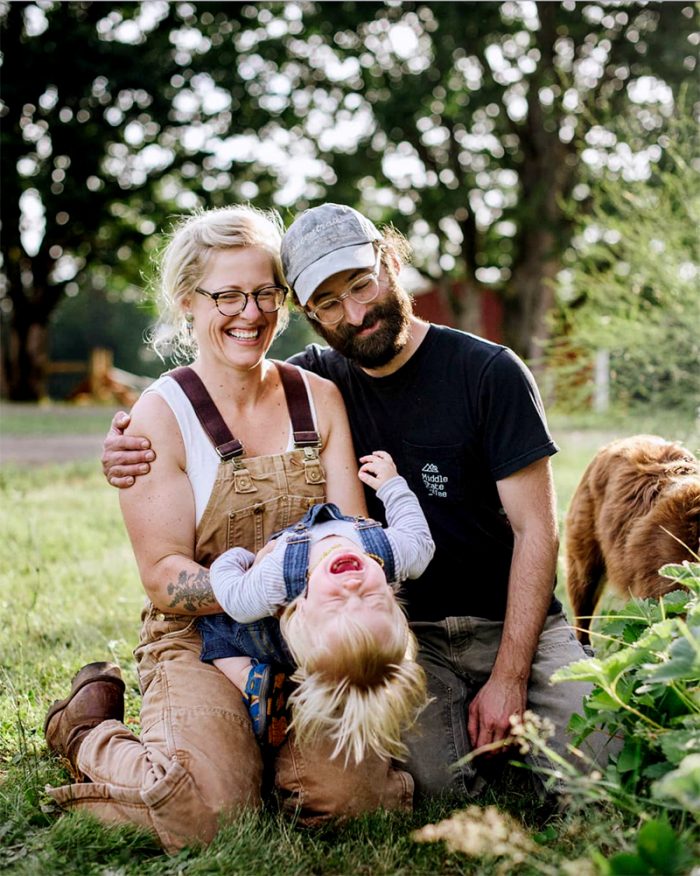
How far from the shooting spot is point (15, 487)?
8531 mm

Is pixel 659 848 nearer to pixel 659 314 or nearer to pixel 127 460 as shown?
pixel 127 460

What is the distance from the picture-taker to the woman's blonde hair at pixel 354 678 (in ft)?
8.46

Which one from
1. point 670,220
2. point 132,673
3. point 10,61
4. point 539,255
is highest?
point 10,61

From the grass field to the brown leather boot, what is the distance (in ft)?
0.32

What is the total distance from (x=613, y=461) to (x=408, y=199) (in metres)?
17.0

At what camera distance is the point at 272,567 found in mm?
2848

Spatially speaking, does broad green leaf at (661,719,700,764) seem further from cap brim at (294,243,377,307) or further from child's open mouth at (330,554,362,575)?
cap brim at (294,243,377,307)

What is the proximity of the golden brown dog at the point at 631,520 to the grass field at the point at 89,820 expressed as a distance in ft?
3.49

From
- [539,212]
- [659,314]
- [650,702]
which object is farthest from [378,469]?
[539,212]

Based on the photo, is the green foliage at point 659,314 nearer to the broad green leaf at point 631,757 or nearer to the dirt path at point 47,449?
the broad green leaf at point 631,757

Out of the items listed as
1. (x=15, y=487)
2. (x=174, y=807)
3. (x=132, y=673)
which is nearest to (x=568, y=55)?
(x=15, y=487)

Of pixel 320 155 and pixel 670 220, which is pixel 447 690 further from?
pixel 320 155

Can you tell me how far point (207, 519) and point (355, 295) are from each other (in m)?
0.98

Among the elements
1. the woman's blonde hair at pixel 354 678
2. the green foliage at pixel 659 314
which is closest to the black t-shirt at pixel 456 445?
the woman's blonde hair at pixel 354 678
